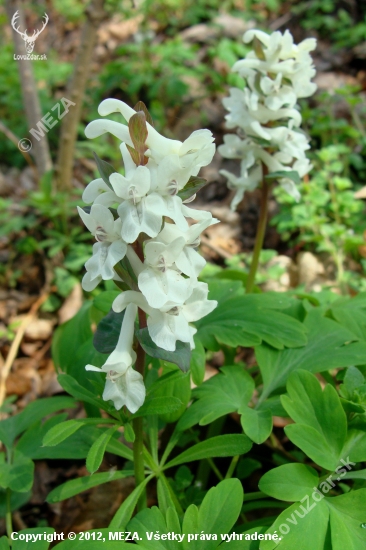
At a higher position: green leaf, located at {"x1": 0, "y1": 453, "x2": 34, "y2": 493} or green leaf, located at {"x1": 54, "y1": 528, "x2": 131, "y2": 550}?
green leaf, located at {"x1": 0, "y1": 453, "x2": 34, "y2": 493}

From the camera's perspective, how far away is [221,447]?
1749mm

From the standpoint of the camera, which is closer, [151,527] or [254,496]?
[151,527]

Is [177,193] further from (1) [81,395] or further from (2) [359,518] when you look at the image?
(2) [359,518]

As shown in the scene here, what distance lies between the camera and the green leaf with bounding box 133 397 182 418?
1551 mm

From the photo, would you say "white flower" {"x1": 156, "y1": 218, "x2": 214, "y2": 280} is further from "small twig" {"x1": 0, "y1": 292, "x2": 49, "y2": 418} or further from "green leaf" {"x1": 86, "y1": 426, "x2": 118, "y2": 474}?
"small twig" {"x1": 0, "y1": 292, "x2": 49, "y2": 418}

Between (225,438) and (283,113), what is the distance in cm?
176

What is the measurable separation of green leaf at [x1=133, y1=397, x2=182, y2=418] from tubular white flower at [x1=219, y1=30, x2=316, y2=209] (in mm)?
1535

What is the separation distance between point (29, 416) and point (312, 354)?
1.37m

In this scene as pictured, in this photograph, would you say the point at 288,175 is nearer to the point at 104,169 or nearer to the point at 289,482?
the point at 104,169

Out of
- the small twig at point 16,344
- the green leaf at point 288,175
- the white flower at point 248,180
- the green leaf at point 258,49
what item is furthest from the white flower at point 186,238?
the small twig at point 16,344

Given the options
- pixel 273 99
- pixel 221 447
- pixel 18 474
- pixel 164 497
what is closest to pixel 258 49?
pixel 273 99

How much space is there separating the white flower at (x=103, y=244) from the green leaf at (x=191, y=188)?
25 cm

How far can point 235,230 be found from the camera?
15.8 feet

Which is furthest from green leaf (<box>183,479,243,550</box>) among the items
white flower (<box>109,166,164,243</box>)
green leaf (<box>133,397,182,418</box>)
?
white flower (<box>109,166,164,243</box>)
